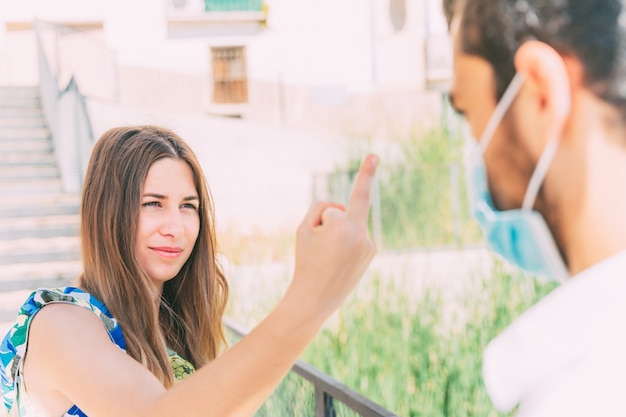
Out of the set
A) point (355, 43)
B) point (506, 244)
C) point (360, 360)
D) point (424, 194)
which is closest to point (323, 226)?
point (506, 244)

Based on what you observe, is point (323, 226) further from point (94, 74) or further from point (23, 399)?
point (94, 74)

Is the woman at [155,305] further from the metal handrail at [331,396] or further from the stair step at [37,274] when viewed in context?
the stair step at [37,274]

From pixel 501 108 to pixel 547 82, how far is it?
0.05m

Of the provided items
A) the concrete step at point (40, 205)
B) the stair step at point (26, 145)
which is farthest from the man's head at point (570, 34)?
the stair step at point (26, 145)

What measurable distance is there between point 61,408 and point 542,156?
840 mm

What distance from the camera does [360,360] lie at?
3.09m

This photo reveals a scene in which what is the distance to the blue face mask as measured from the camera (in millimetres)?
738

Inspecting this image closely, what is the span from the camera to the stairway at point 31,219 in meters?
5.80

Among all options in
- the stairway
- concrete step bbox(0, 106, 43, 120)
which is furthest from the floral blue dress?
concrete step bbox(0, 106, 43, 120)

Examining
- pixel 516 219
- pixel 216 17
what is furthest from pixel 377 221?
pixel 216 17

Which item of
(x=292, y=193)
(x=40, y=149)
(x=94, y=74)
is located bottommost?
(x=292, y=193)

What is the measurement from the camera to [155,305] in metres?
1.45

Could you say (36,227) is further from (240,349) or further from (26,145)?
(240,349)

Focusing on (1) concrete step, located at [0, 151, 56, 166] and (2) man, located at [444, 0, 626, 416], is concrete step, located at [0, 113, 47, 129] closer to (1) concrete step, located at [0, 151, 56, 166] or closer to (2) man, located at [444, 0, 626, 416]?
(1) concrete step, located at [0, 151, 56, 166]
